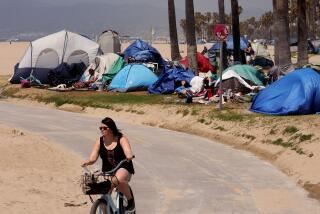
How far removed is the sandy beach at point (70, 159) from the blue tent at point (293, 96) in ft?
2.70

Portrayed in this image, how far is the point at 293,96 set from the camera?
2106 cm

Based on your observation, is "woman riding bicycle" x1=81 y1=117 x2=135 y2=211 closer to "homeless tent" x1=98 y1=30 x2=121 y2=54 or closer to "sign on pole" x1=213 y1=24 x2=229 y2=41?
"sign on pole" x1=213 y1=24 x2=229 y2=41

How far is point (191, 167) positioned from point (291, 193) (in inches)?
130

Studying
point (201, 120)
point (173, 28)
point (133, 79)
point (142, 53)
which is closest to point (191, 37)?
point (133, 79)

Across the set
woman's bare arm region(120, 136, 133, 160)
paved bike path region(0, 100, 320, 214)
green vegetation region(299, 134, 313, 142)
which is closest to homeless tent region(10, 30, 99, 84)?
paved bike path region(0, 100, 320, 214)

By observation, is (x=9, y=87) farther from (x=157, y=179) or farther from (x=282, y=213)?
(x=282, y=213)

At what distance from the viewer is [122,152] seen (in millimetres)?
8984

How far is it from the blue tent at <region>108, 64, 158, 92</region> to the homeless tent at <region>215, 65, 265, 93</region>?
5770 mm

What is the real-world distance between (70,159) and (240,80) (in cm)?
1151

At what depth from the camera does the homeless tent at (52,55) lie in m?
37.7

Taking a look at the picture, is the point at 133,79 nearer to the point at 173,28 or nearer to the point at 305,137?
the point at 173,28

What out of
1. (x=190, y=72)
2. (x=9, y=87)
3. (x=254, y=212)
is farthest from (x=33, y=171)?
(x=9, y=87)

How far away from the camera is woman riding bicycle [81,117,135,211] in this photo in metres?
8.88

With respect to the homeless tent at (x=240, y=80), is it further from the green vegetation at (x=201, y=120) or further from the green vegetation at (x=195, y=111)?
the green vegetation at (x=201, y=120)
